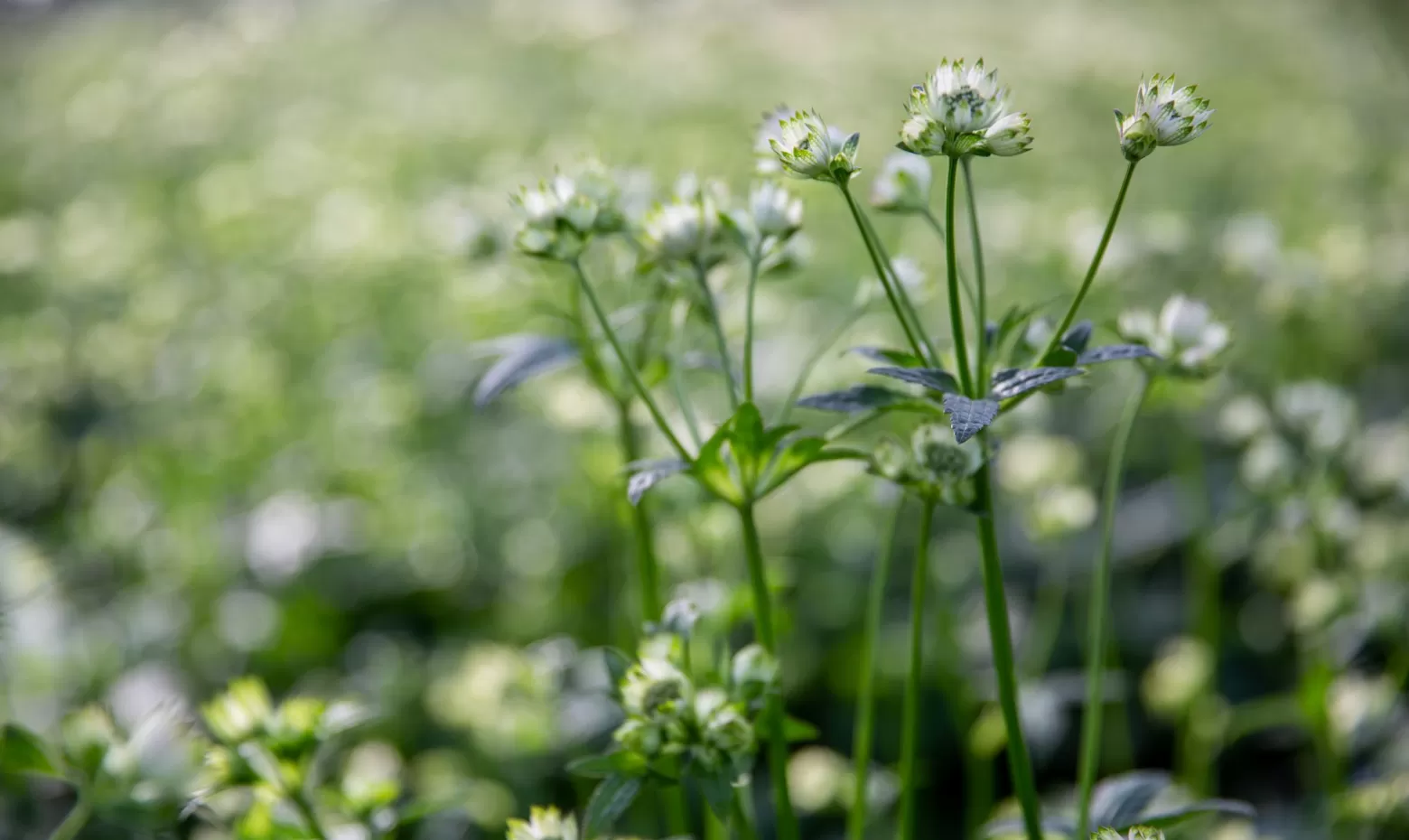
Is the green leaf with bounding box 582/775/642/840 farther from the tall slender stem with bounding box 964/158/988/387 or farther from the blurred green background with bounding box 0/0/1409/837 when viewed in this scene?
the tall slender stem with bounding box 964/158/988/387

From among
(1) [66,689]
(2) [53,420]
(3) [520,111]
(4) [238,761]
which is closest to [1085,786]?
(4) [238,761]

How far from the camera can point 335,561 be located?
2.24m

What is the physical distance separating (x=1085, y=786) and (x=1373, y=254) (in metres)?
1.96

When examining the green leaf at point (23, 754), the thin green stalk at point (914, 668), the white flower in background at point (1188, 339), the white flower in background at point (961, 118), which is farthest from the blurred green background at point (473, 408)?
the green leaf at point (23, 754)

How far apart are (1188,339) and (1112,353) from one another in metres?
0.22

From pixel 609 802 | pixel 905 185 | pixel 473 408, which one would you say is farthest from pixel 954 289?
pixel 473 408

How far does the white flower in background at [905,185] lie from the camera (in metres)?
0.92

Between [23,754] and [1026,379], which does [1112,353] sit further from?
[23,754]

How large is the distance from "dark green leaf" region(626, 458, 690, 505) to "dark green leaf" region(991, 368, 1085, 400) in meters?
0.25

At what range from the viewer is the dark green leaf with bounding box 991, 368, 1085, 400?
2.18 feet

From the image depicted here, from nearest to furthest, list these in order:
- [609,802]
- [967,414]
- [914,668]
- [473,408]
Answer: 1. [967,414]
2. [609,802]
3. [914,668]
4. [473,408]

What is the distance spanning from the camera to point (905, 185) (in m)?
0.92

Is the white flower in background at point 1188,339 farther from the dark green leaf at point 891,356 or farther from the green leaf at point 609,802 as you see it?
the green leaf at point 609,802

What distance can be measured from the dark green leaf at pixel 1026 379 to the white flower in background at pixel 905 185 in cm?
24
